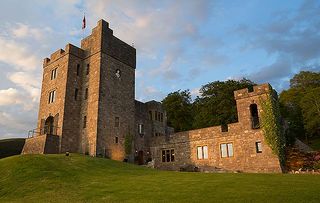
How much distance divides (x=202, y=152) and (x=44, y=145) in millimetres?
18566

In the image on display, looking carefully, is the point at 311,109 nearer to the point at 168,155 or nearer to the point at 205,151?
the point at 205,151

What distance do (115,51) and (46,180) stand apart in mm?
23961

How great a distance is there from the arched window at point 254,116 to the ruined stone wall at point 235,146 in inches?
15.6

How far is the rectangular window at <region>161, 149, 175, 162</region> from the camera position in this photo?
40.2m

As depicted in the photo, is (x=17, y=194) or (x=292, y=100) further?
(x=292, y=100)

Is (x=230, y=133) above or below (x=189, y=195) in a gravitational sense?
above

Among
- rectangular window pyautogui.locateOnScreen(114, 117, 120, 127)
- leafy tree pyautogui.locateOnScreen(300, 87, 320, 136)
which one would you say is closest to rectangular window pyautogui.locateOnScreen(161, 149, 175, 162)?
rectangular window pyautogui.locateOnScreen(114, 117, 120, 127)

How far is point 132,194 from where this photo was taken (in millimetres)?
17125

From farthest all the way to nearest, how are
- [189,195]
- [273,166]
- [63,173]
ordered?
[273,166] → [63,173] → [189,195]

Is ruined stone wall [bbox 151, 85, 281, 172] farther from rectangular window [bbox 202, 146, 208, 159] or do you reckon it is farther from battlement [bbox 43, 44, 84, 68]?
battlement [bbox 43, 44, 84, 68]

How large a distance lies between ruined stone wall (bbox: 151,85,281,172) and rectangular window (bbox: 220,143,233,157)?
35 cm

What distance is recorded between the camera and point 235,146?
3394 cm

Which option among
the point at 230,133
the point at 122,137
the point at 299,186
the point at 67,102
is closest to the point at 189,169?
the point at 230,133

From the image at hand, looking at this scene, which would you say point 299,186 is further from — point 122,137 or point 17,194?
point 122,137
